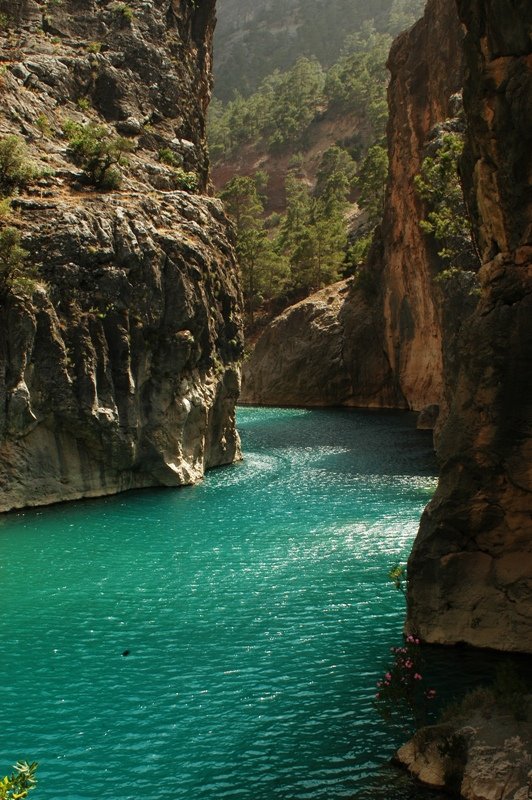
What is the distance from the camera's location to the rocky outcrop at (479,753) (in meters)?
9.59

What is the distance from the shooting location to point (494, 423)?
14.5 m

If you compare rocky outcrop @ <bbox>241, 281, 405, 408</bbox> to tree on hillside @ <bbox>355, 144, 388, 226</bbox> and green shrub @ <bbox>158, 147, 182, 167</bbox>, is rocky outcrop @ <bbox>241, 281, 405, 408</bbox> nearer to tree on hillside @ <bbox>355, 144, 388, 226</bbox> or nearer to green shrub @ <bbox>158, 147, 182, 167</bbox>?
tree on hillside @ <bbox>355, 144, 388, 226</bbox>

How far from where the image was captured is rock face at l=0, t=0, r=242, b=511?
95.7 ft

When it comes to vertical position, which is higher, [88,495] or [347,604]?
[88,495]

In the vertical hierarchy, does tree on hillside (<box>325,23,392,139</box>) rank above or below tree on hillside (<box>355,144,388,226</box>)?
above

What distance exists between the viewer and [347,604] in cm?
1828

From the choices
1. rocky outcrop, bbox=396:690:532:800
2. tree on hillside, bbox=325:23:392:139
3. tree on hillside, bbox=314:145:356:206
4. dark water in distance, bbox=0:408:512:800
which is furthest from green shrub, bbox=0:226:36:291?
tree on hillside, bbox=325:23:392:139

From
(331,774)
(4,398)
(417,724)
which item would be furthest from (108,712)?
(4,398)

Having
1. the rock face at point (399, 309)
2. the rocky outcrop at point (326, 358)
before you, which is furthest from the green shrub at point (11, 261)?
the rocky outcrop at point (326, 358)

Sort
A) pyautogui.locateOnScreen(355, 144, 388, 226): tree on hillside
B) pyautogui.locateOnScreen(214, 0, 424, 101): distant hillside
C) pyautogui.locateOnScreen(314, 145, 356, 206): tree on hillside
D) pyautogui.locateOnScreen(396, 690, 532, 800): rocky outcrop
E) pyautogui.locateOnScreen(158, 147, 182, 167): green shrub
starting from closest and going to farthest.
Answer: pyautogui.locateOnScreen(396, 690, 532, 800): rocky outcrop → pyautogui.locateOnScreen(158, 147, 182, 167): green shrub → pyautogui.locateOnScreen(355, 144, 388, 226): tree on hillside → pyautogui.locateOnScreen(314, 145, 356, 206): tree on hillside → pyautogui.locateOnScreen(214, 0, 424, 101): distant hillside

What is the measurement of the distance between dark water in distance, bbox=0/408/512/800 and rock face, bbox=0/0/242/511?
2622mm

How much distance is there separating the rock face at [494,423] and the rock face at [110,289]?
18295mm

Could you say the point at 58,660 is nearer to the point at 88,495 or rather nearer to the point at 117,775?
the point at 117,775

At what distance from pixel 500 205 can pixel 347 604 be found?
9934 millimetres
